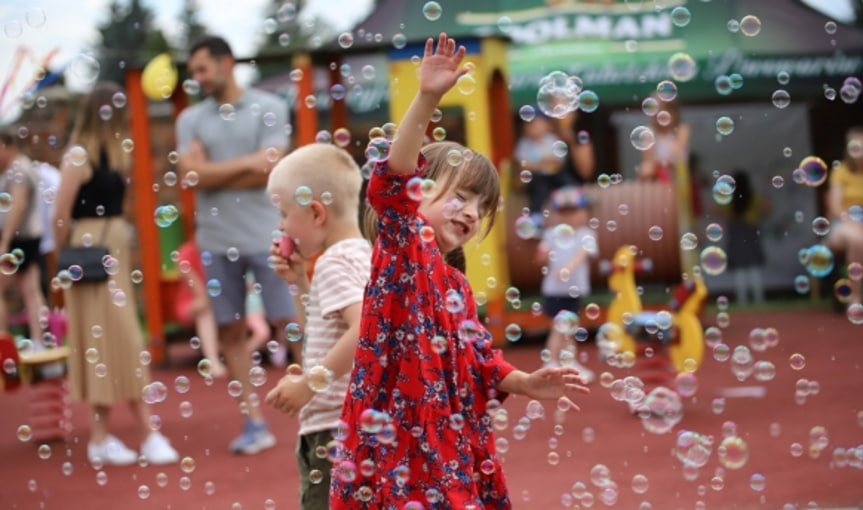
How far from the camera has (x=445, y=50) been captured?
2.23 meters

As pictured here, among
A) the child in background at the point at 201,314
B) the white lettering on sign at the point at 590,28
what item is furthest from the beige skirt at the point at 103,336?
the white lettering on sign at the point at 590,28

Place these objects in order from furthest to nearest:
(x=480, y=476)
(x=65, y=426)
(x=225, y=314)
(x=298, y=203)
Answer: (x=65, y=426)
(x=225, y=314)
(x=298, y=203)
(x=480, y=476)

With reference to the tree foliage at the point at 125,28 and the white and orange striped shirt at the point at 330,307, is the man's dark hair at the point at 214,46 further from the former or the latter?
the tree foliage at the point at 125,28

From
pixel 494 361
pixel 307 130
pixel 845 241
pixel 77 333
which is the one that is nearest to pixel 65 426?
pixel 77 333

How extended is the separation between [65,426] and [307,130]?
307 cm

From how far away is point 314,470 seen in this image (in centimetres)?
283

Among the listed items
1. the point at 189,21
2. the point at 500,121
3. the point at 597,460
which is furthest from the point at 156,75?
the point at 189,21

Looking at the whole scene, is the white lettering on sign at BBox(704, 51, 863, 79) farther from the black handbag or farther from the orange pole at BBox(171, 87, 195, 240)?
the black handbag

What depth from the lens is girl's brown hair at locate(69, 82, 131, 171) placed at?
17.9ft

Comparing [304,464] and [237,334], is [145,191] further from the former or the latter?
[304,464]

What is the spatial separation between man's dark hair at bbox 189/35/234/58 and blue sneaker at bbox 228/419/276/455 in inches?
69.6

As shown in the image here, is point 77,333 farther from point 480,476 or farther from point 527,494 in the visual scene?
point 480,476

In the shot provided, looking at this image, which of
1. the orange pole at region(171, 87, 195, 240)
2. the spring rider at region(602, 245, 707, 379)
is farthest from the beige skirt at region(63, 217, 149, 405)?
the orange pole at region(171, 87, 195, 240)

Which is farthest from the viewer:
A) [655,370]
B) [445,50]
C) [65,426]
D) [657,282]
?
[657,282]
